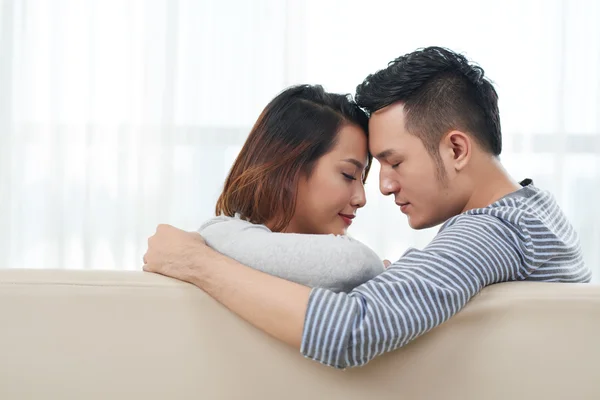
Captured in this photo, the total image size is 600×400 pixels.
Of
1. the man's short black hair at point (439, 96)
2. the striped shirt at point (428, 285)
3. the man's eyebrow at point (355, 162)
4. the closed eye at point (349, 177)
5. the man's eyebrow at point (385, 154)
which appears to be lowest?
the striped shirt at point (428, 285)

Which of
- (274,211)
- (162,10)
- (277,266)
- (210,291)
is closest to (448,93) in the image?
(274,211)

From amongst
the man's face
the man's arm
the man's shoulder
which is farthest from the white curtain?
the man's arm

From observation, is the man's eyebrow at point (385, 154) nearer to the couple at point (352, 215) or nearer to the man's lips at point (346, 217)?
the couple at point (352, 215)

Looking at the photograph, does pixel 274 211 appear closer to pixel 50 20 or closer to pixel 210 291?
pixel 210 291

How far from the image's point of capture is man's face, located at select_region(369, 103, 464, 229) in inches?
61.1

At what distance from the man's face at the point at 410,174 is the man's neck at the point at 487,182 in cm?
4

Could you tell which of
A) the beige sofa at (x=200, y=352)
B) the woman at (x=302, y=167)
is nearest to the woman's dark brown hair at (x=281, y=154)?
the woman at (x=302, y=167)

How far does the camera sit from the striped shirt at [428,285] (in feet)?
3.38

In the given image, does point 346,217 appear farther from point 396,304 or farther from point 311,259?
point 396,304

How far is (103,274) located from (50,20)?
301 centimetres

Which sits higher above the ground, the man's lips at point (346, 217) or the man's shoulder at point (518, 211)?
the man's shoulder at point (518, 211)

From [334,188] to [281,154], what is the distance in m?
0.15

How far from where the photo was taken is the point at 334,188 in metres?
1.67

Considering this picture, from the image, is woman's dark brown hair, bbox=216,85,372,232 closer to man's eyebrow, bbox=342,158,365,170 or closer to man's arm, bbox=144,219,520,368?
man's eyebrow, bbox=342,158,365,170
